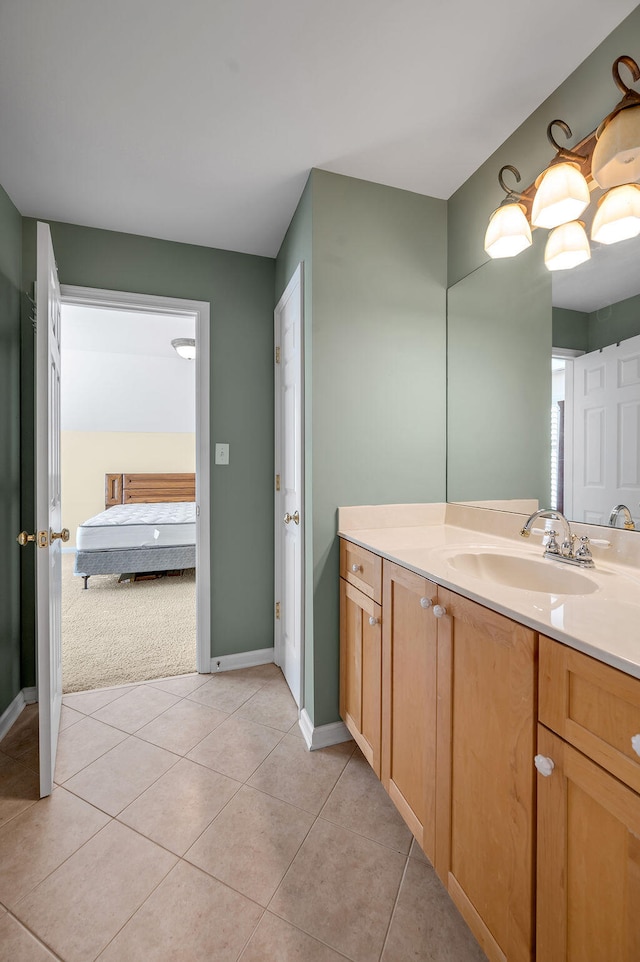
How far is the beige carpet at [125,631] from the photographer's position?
2.39 meters

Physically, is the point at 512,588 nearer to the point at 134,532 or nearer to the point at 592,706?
the point at 592,706

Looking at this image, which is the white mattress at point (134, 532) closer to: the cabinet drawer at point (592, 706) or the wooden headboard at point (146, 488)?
the wooden headboard at point (146, 488)

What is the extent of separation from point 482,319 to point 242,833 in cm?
209

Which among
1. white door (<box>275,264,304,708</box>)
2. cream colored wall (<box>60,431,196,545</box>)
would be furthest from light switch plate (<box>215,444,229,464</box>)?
cream colored wall (<box>60,431,196,545</box>)

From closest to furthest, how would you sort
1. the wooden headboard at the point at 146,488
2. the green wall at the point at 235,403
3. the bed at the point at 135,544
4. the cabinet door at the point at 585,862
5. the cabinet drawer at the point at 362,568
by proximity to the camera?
Answer: the cabinet door at the point at 585,862
the cabinet drawer at the point at 362,568
the green wall at the point at 235,403
the bed at the point at 135,544
the wooden headboard at the point at 146,488

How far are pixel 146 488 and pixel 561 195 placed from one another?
5.55m

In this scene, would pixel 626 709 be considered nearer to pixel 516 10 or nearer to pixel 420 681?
pixel 420 681

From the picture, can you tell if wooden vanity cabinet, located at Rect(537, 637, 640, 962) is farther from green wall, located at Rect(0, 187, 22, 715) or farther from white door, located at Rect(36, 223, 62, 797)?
green wall, located at Rect(0, 187, 22, 715)

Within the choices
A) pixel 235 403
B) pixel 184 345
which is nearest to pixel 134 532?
pixel 184 345

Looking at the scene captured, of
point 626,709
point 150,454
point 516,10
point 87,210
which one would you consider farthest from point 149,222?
point 150,454

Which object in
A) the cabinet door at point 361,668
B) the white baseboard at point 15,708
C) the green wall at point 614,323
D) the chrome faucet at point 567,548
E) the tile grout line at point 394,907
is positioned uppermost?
the green wall at point 614,323

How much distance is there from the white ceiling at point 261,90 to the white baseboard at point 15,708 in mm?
2330

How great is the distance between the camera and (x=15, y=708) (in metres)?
1.97

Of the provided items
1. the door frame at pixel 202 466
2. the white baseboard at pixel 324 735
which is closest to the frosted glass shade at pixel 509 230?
the door frame at pixel 202 466
